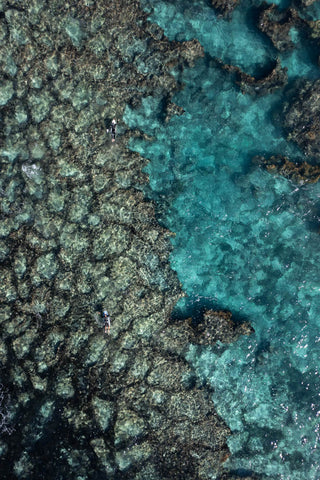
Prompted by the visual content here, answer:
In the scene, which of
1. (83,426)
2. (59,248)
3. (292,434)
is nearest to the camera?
(83,426)

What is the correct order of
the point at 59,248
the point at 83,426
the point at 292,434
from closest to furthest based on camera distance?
1. the point at 83,426
2. the point at 59,248
3. the point at 292,434

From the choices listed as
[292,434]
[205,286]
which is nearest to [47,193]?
[205,286]

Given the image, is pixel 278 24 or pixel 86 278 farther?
pixel 278 24

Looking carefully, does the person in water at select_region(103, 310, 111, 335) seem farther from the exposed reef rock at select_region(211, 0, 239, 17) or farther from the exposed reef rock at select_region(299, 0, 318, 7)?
the exposed reef rock at select_region(299, 0, 318, 7)

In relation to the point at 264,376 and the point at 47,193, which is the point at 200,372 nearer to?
the point at 264,376

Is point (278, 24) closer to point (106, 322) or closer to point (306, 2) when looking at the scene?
point (306, 2)

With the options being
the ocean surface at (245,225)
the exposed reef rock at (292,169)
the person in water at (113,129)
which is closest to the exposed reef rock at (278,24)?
the ocean surface at (245,225)

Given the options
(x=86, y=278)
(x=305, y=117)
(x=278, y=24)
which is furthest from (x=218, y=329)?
(x=278, y=24)
